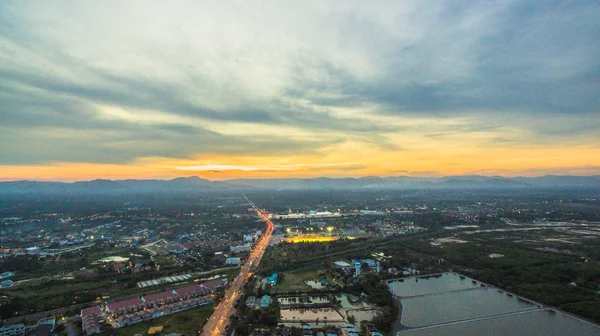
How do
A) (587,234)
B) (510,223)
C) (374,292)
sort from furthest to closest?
(510,223), (587,234), (374,292)

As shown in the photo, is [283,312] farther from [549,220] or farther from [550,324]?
[549,220]

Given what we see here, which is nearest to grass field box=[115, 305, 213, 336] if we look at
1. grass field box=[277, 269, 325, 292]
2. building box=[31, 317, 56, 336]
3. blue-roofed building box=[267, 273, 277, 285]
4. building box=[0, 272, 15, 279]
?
building box=[31, 317, 56, 336]

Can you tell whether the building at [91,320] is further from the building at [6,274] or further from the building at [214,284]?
the building at [6,274]

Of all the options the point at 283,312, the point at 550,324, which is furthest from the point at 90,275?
the point at 550,324

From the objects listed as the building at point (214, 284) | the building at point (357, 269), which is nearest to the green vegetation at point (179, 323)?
the building at point (214, 284)

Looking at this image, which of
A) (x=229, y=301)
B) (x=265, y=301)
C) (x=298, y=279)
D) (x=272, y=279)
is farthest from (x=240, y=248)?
(x=265, y=301)

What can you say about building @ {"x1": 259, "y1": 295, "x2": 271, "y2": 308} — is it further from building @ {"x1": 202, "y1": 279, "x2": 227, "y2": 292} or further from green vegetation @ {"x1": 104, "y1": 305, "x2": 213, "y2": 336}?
building @ {"x1": 202, "y1": 279, "x2": 227, "y2": 292}
